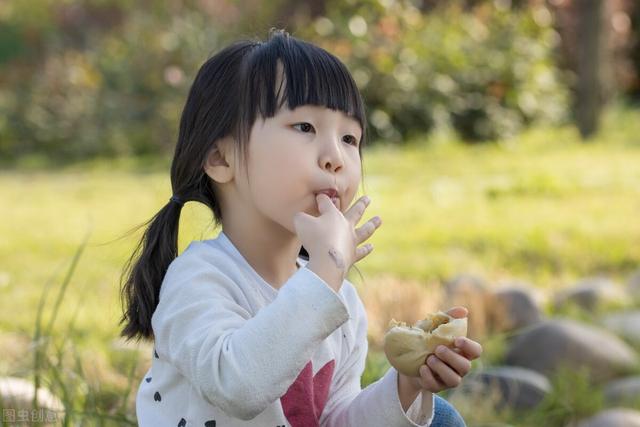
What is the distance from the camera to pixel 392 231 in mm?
6109

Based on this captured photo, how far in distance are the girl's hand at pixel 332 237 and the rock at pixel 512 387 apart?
70.0 inches

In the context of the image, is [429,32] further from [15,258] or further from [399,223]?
[15,258]

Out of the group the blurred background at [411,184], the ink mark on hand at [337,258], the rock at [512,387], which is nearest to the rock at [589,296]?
the blurred background at [411,184]

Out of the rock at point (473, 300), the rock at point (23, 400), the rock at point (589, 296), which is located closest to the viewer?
the rock at point (23, 400)

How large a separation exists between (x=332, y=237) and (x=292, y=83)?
320 millimetres

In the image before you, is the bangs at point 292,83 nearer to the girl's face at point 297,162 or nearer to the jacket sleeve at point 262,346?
the girl's face at point 297,162

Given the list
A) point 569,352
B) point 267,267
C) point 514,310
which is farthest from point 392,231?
point 267,267

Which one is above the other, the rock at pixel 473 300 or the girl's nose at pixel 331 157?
the girl's nose at pixel 331 157

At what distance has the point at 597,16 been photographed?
36.1 ft

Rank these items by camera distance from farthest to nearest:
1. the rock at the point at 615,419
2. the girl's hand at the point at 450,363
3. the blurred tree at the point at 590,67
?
the blurred tree at the point at 590,67, the rock at the point at 615,419, the girl's hand at the point at 450,363

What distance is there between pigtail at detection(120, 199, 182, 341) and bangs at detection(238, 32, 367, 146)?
0.28 metres

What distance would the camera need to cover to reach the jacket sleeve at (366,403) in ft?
6.55

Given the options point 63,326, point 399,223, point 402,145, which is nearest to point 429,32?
point 402,145

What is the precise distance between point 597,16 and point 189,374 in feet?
33.0
